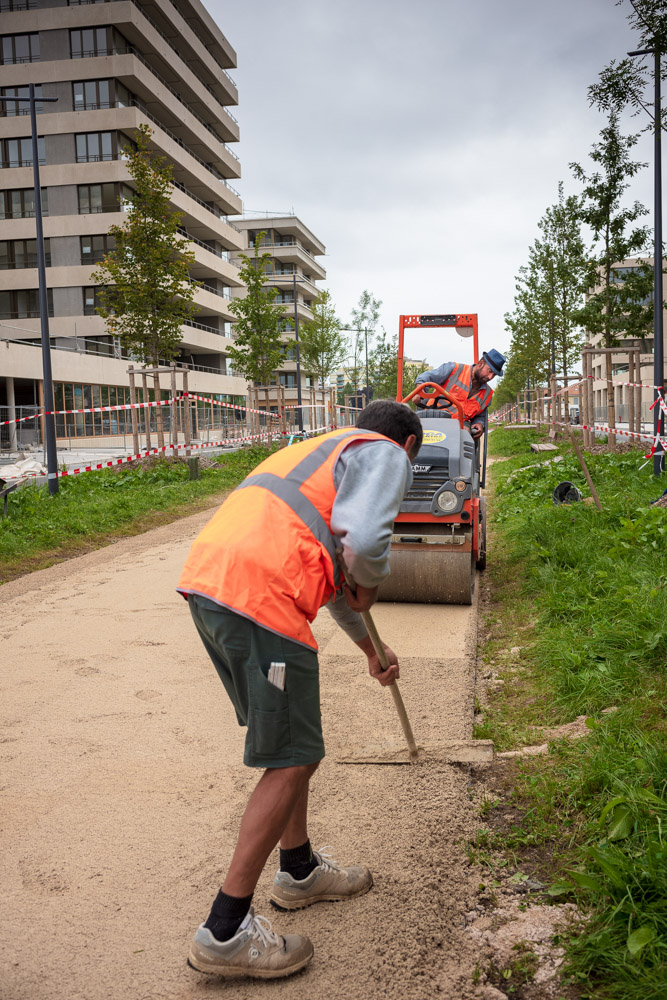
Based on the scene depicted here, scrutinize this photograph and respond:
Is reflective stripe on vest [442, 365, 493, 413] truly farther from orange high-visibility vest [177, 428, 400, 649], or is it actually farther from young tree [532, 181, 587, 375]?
young tree [532, 181, 587, 375]

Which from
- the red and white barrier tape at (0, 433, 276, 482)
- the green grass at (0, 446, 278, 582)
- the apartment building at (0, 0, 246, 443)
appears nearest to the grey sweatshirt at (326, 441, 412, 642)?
the green grass at (0, 446, 278, 582)

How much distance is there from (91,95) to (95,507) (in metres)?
36.0

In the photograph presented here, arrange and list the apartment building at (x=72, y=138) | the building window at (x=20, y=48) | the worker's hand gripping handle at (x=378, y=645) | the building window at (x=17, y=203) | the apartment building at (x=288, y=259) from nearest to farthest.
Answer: the worker's hand gripping handle at (x=378, y=645) < the apartment building at (x=72, y=138) < the building window at (x=17, y=203) < the building window at (x=20, y=48) < the apartment building at (x=288, y=259)

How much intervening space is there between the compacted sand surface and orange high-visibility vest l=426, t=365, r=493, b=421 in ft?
7.83

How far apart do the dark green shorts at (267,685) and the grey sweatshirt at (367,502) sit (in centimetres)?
32

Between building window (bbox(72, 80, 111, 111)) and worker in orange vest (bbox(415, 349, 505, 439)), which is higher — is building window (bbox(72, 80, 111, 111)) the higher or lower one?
the higher one

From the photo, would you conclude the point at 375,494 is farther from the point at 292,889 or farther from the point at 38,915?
the point at 38,915

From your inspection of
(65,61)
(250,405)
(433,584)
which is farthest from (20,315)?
(433,584)

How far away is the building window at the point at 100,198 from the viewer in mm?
40406

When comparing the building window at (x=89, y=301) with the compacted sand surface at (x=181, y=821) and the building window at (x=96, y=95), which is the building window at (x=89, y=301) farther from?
the compacted sand surface at (x=181, y=821)

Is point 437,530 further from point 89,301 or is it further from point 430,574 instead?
point 89,301

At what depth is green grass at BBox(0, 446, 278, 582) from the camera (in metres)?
9.90

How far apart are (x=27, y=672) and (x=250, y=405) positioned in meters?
23.0

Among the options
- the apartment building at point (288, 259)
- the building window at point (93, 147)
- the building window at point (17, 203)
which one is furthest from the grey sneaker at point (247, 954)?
the apartment building at point (288, 259)
